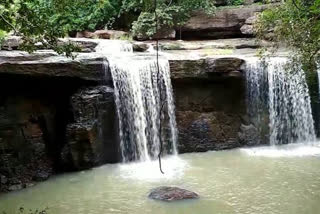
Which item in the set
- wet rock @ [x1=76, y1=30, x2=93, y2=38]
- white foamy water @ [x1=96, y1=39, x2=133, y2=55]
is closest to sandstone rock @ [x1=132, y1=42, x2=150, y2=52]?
white foamy water @ [x1=96, y1=39, x2=133, y2=55]

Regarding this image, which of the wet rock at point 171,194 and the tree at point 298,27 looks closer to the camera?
the tree at point 298,27

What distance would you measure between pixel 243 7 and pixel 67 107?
7.78 meters

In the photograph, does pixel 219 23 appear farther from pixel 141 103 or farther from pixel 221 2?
pixel 141 103

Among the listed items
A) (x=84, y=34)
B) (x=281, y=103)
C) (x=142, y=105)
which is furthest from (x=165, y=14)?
(x=281, y=103)

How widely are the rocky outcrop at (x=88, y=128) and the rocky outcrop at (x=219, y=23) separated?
589 centimetres

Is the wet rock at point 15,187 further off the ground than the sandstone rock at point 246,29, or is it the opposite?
the sandstone rock at point 246,29

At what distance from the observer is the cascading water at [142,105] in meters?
10.9

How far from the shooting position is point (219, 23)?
610 inches

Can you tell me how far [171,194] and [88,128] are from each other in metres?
2.86

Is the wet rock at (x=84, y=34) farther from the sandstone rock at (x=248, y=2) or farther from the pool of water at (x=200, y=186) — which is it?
the pool of water at (x=200, y=186)

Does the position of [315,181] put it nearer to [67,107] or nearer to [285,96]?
[285,96]

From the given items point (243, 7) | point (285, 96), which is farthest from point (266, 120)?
point (243, 7)

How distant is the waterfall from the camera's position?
11.9 metres

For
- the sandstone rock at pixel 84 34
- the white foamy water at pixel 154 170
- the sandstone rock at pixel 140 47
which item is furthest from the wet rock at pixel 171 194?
the sandstone rock at pixel 84 34
